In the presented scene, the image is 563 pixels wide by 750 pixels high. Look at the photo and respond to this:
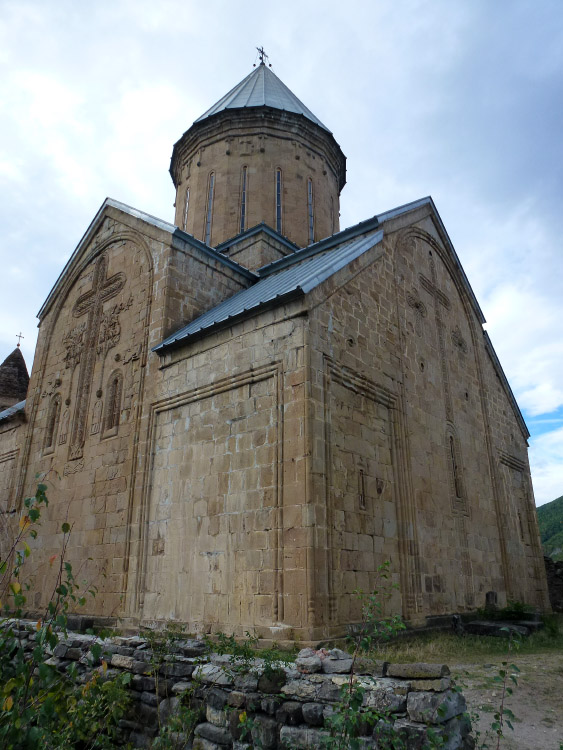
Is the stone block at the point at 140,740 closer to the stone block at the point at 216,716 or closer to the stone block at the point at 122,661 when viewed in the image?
the stone block at the point at 122,661

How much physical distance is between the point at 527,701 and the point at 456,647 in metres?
2.39

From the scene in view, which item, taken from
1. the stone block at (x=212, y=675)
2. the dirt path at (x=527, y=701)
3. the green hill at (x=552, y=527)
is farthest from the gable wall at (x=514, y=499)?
the green hill at (x=552, y=527)

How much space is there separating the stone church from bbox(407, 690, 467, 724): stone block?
107 inches

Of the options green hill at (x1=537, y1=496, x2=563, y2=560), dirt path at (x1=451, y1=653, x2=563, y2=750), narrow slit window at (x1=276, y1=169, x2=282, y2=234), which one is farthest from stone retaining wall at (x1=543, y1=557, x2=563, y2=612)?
green hill at (x1=537, y1=496, x2=563, y2=560)

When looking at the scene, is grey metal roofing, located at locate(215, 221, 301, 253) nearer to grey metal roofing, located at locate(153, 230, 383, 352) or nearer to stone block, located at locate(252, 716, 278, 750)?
grey metal roofing, located at locate(153, 230, 383, 352)

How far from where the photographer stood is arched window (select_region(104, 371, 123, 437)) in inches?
373

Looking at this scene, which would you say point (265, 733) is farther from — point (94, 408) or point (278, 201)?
point (278, 201)

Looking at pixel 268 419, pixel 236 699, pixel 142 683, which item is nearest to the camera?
pixel 236 699

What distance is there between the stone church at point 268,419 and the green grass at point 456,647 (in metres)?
0.52

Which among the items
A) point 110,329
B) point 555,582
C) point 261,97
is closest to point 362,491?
point 110,329

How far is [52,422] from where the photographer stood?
37.0ft

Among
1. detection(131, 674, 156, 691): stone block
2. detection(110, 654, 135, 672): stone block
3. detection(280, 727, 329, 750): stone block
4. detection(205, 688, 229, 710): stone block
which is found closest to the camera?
detection(280, 727, 329, 750): stone block

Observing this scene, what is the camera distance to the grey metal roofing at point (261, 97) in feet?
48.4

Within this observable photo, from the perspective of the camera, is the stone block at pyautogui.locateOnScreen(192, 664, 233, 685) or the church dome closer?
the stone block at pyautogui.locateOnScreen(192, 664, 233, 685)
